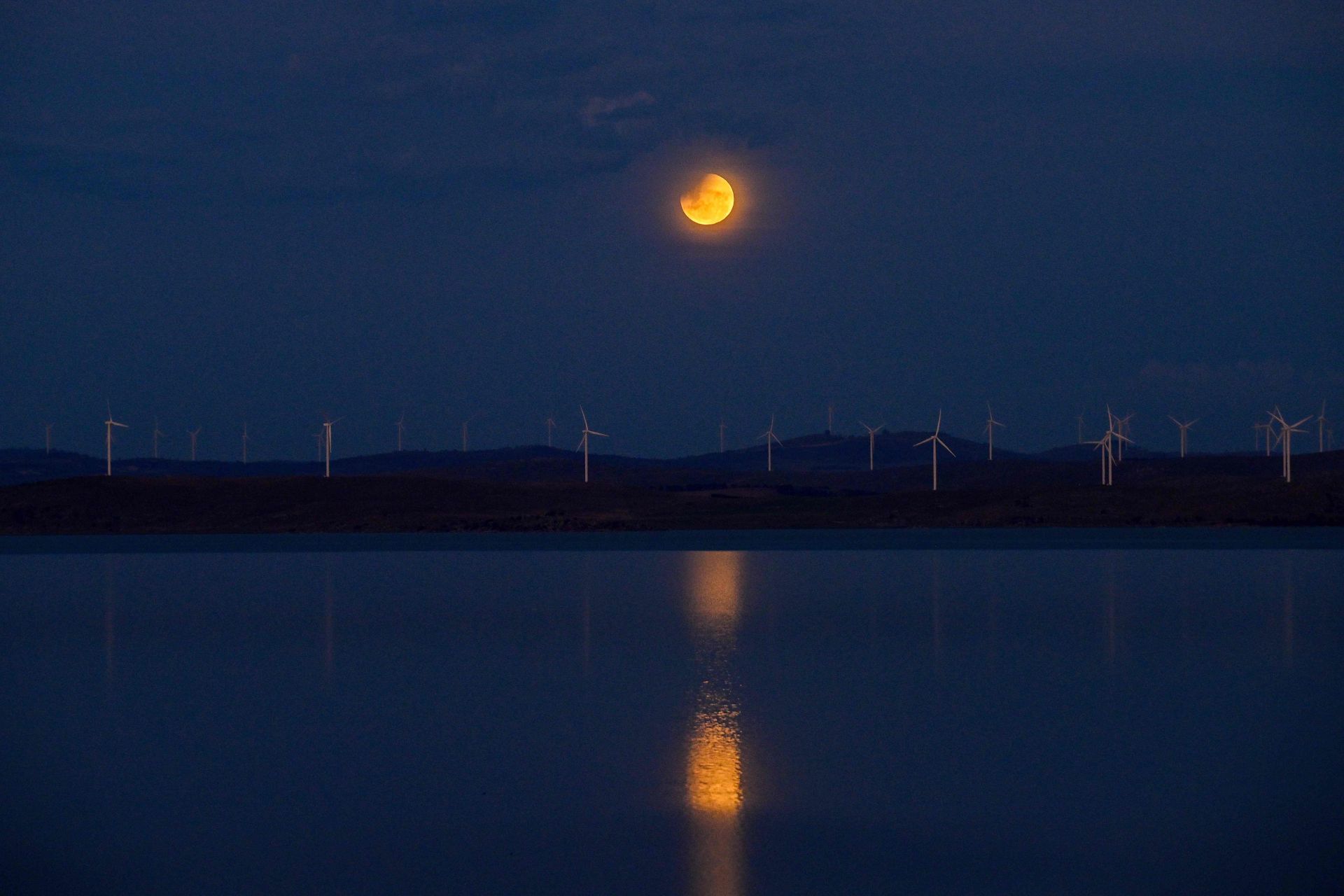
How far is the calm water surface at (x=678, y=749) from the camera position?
1508 cm

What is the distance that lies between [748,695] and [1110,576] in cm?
3514

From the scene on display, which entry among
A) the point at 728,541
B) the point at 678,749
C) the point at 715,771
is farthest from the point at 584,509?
the point at 715,771

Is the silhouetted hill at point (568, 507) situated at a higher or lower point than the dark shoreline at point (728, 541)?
higher

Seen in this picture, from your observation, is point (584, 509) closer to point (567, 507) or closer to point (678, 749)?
point (567, 507)

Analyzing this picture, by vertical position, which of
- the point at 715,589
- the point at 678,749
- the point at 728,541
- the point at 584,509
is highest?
the point at 678,749

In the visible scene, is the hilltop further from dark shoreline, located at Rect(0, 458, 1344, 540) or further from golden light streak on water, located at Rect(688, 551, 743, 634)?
golden light streak on water, located at Rect(688, 551, 743, 634)

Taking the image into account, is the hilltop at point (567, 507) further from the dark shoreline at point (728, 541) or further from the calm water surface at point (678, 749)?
the calm water surface at point (678, 749)

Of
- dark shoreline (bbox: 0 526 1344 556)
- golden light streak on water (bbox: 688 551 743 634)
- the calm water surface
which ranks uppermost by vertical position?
the calm water surface

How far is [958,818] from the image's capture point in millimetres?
16844

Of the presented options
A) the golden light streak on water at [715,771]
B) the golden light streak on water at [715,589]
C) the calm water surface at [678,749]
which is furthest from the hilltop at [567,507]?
the golden light streak on water at [715,771]

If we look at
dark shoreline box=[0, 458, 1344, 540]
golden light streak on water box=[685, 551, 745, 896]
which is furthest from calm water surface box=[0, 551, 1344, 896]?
dark shoreline box=[0, 458, 1344, 540]

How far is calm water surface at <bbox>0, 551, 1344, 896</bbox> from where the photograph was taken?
1508 centimetres

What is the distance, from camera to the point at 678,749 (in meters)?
21.0

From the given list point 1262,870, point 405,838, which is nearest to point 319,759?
point 405,838
